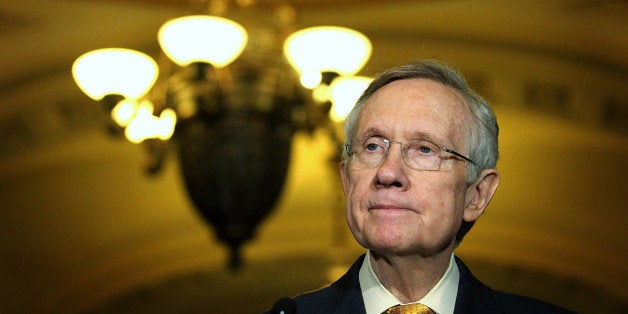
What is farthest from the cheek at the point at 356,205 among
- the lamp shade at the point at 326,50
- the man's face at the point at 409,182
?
the lamp shade at the point at 326,50

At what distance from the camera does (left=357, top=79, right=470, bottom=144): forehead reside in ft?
8.77

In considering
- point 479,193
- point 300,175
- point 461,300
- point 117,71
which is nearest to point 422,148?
point 479,193

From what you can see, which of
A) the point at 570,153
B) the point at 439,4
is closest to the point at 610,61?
the point at 439,4

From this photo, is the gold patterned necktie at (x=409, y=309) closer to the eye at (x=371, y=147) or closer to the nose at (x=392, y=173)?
the nose at (x=392, y=173)

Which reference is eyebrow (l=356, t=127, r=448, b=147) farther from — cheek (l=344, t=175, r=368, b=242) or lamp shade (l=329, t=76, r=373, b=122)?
lamp shade (l=329, t=76, r=373, b=122)

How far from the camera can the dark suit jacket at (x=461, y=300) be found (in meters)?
2.61

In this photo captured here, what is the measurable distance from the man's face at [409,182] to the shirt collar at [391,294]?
0.27 ft

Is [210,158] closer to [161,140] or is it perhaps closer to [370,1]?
[161,140]

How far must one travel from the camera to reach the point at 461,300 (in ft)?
8.61

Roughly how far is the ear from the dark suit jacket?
15 centimetres

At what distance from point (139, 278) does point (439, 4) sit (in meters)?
8.79

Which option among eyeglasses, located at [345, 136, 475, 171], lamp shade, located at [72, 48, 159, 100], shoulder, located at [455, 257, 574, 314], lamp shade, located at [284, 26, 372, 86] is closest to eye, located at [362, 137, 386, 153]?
eyeglasses, located at [345, 136, 475, 171]

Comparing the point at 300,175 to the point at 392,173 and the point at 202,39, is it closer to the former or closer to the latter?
the point at 202,39

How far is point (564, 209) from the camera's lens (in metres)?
14.6
